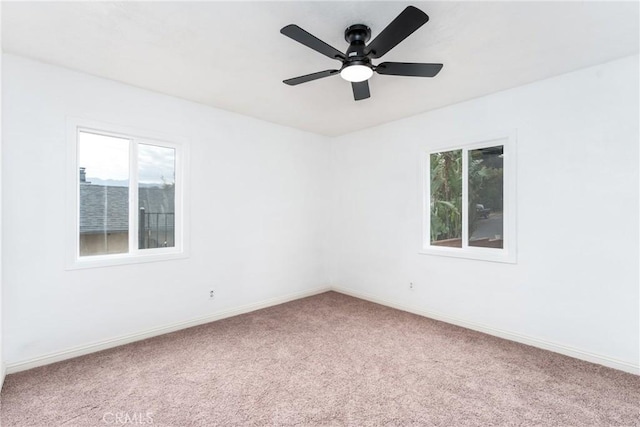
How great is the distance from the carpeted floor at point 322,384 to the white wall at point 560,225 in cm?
32

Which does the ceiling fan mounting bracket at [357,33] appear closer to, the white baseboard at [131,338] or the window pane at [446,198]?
the window pane at [446,198]

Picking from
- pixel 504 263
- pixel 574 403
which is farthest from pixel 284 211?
pixel 574 403

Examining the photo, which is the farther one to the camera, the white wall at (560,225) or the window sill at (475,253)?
the window sill at (475,253)

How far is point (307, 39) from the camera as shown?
182 centimetres

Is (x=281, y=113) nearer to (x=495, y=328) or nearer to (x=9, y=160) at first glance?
(x=9, y=160)

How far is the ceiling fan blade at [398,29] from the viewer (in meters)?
1.61

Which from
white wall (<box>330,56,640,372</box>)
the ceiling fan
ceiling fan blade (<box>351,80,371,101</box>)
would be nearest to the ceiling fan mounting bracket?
the ceiling fan

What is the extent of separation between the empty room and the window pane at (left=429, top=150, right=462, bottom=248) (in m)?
0.03

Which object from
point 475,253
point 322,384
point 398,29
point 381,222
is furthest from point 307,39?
point 381,222

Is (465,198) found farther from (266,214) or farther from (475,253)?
(266,214)

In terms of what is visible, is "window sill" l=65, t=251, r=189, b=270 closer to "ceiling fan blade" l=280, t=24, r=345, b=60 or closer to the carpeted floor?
the carpeted floor

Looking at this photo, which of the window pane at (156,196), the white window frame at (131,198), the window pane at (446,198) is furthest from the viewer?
the window pane at (446,198)

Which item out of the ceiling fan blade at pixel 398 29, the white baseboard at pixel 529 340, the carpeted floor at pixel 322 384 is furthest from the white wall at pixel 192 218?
the ceiling fan blade at pixel 398 29

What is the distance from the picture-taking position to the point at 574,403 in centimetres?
210
